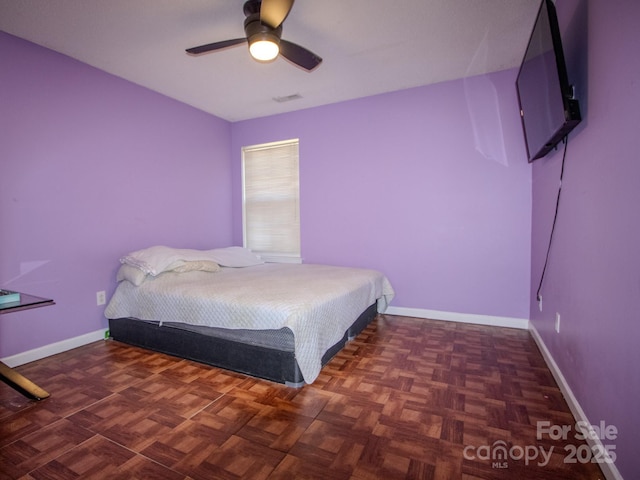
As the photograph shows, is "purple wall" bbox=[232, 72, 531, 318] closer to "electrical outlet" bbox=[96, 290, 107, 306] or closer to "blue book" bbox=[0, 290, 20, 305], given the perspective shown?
"electrical outlet" bbox=[96, 290, 107, 306]

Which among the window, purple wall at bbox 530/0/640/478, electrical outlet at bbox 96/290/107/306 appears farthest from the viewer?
the window

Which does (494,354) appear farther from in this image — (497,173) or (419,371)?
(497,173)

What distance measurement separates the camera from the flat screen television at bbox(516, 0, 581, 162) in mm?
1512

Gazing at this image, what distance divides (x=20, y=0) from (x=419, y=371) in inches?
138

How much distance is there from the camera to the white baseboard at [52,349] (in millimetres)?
2277

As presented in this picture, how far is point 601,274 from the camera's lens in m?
1.35

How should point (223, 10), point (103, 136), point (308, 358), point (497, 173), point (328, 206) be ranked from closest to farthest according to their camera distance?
point (308, 358) → point (223, 10) → point (103, 136) → point (497, 173) → point (328, 206)

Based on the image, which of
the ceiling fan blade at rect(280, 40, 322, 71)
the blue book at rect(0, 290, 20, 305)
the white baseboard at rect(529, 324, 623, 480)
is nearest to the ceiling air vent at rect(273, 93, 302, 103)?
the ceiling fan blade at rect(280, 40, 322, 71)

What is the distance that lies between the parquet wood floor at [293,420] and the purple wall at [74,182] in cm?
58

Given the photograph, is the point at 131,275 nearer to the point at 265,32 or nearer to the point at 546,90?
the point at 265,32

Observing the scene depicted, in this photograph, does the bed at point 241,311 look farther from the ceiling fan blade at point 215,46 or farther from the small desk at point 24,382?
the ceiling fan blade at point 215,46

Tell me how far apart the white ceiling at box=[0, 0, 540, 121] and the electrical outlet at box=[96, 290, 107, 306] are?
2025 millimetres

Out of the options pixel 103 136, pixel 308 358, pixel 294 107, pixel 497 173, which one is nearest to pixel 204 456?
pixel 308 358

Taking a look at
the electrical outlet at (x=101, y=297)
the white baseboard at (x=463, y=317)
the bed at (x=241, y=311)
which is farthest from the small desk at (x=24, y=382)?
the white baseboard at (x=463, y=317)
